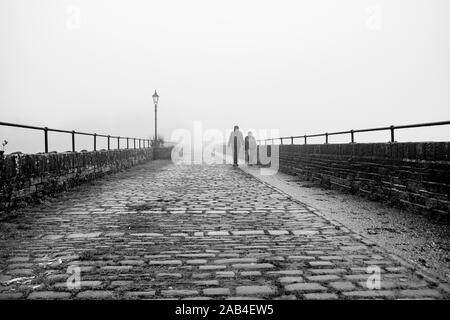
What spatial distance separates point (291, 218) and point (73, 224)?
11.0 feet

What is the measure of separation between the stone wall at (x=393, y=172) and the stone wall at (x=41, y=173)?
22.9ft

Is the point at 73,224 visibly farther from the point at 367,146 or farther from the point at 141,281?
Result: the point at 367,146

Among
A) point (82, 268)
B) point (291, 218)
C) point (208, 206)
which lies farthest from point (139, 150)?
point (82, 268)

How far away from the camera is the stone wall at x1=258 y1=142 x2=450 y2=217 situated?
19.3ft

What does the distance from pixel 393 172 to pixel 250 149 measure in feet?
55.8

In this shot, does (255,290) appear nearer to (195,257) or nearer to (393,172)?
(195,257)

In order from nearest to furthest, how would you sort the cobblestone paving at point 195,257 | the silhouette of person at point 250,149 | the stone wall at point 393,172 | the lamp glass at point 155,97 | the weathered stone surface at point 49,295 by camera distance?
the weathered stone surface at point 49,295
the cobblestone paving at point 195,257
the stone wall at point 393,172
the silhouette of person at point 250,149
the lamp glass at point 155,97

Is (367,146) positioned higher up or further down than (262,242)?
higher up

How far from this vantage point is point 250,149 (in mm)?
24203

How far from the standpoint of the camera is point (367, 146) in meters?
8.55

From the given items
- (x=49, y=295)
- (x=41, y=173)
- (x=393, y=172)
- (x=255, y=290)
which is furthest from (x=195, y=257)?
(x=41, y=173)

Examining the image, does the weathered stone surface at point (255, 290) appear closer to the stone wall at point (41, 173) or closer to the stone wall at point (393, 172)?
the stone wall at point (393, 172)

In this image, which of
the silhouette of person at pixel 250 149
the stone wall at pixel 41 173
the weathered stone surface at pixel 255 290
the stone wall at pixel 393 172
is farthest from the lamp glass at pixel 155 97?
the weathered stone surface at pixel 255 290

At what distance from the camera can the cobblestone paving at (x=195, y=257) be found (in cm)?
308
